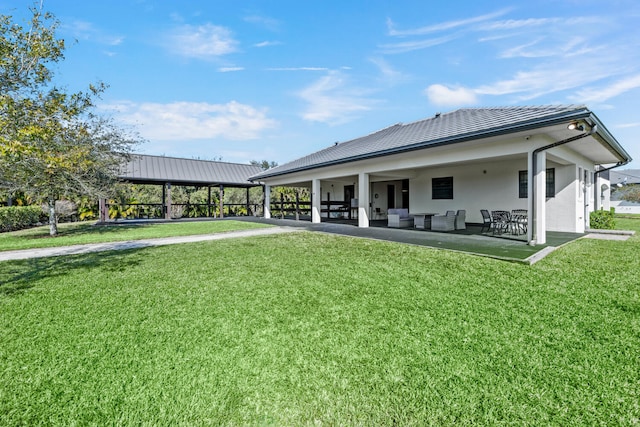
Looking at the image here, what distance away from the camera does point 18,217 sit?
1515 cm

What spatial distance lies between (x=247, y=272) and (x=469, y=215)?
11.4 m

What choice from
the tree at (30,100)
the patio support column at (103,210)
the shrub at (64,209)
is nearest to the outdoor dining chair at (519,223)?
the tree at (30,100)

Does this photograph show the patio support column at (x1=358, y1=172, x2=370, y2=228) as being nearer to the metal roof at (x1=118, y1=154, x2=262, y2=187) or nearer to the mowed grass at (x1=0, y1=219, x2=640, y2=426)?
the mowed grass at (x1=0, y1=219, x2=640, y2=426)

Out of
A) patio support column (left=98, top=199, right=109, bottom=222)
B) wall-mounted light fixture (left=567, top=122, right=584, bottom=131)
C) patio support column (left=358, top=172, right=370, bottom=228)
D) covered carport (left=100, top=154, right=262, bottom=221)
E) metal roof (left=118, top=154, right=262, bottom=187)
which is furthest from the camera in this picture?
metal roof (left=118, top=154, right=262, bottom=187)

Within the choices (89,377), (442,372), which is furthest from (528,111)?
(89,377)

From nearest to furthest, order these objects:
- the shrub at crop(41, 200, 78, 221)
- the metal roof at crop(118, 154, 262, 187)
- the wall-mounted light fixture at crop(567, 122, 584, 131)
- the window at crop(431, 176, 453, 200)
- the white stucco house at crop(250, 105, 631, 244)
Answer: the wall-mounted light fixture at crop(567, 122, 584, 131) → the white stucco house at crop(250, 105, 631, 244) → the window at crop(431, 176, 453, 200) → the shrub at crop(41, 200, 78, 221) → the metal roof at crop(118, 154, 262, 187)

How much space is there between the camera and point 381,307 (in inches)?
156

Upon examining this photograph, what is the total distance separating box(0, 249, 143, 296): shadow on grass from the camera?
5.23 metres

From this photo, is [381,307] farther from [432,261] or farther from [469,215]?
[469,215]

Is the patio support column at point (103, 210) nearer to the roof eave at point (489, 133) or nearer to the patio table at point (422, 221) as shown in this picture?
the roof eave at point (489, 133)

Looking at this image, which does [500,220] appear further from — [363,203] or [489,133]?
[363,203]

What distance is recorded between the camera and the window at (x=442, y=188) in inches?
555

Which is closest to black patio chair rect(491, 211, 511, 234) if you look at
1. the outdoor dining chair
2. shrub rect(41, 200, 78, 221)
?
the outdoor dining chair

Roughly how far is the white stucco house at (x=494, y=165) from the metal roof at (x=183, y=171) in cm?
584
